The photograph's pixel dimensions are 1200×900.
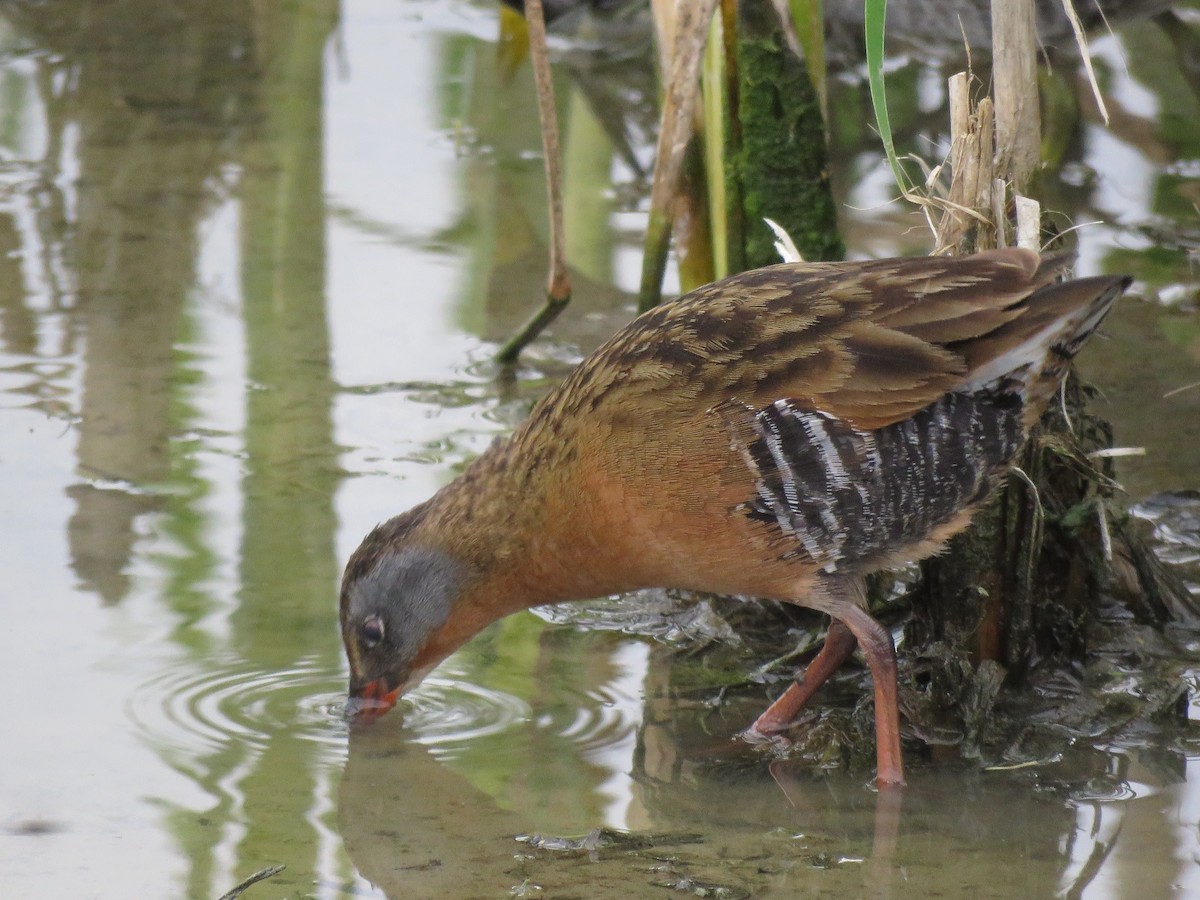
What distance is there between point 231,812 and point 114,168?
4712mm

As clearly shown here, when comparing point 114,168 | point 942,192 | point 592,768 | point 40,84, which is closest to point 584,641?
point 592,768

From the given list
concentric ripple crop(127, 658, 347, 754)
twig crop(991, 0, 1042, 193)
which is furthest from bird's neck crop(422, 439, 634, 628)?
twig crop(991, 0, 1042, 193)

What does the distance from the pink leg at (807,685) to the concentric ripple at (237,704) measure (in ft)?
3.39

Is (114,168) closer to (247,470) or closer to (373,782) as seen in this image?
(247,470)

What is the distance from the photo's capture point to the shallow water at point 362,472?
368 centimetres

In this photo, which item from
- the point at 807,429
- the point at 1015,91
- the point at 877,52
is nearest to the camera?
the point at 877,52

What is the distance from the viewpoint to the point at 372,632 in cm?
423

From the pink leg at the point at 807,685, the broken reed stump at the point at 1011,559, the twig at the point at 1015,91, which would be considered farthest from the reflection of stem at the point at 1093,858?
the twig at the point at 1015,91

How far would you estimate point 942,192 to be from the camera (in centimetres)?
444

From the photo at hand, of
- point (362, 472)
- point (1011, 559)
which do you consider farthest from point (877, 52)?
point (362, 472)

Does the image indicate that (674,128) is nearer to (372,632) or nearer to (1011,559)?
(1011,559)

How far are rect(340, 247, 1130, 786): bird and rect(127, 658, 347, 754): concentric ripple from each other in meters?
0.65

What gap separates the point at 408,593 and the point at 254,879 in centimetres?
105

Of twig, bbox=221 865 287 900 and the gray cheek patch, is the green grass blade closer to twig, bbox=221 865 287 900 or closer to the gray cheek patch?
the gray cheek patch
